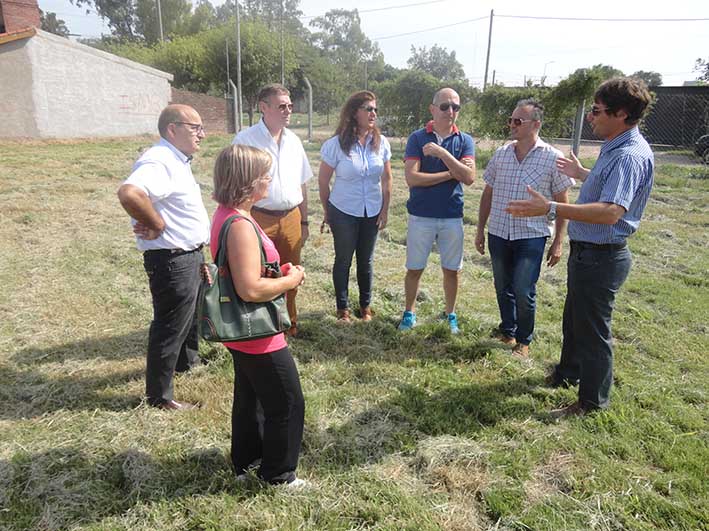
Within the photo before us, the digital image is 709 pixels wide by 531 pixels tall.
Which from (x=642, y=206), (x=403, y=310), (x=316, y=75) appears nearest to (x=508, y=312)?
(x=403, y=310)

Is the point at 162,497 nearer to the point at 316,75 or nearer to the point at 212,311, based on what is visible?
the point at 212,311

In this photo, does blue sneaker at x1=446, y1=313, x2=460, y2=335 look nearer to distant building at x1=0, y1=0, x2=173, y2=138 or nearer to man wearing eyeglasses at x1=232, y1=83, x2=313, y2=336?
man wearing eyeglasses at x1=232, y1=83, x2=313, y2=336

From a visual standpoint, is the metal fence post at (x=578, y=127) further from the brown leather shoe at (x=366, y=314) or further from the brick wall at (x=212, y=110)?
the brick wall at (x=212, y=110)

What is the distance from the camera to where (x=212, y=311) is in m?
2.06

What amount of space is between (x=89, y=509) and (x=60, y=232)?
5.85 metres

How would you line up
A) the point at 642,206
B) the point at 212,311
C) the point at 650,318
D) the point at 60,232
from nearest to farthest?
the point at 212,311 → the point at 642,206 → the point at 650,318 → the point at 60,232

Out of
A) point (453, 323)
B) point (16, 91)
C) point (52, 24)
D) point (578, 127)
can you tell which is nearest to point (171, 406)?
point (453, 323)

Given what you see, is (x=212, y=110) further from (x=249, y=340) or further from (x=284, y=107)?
(x=249, y=340)

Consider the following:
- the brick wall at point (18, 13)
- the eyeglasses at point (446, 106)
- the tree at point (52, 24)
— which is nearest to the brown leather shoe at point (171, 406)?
the eyeglasses at point (446, 106)

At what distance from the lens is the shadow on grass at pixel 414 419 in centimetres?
275

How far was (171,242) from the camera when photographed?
2.88 meters

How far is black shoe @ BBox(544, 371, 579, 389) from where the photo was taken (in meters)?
3.46

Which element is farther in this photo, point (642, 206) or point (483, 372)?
point (483, 372)

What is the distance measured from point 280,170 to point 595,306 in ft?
7.52
